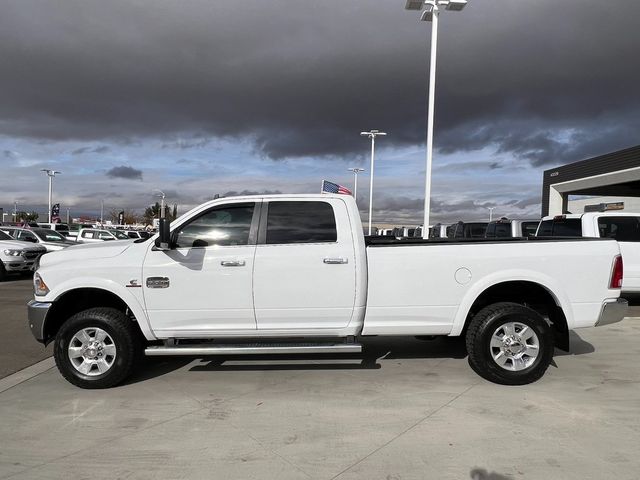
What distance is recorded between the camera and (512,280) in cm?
516

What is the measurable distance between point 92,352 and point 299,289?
7.34ft

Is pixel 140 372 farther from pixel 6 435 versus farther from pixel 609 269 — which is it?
pixel 609 269

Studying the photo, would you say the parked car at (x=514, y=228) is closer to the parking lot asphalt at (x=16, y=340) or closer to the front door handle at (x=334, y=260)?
the front door handle at (x=334, y=260)

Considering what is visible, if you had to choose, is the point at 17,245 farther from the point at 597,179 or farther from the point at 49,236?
the point at 597,179

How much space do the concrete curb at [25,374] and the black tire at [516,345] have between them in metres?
4.93

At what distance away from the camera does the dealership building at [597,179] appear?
29453 mm

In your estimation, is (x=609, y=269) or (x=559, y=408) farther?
(x=609, y=269)

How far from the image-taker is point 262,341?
5.47 m

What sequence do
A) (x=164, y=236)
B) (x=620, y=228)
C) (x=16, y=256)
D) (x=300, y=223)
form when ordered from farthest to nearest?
(x=16, y=256)
(x=620, y=228)
(x=300, y=223)
(x=164, y=236)

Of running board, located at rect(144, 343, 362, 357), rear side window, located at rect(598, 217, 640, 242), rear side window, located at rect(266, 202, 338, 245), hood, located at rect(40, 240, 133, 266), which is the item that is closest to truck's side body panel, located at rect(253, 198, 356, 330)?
rear side window, located at rect(266, 202, 338, 245)

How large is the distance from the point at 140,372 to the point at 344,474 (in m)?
3.25

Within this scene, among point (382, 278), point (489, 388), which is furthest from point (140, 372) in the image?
point (489, 388)

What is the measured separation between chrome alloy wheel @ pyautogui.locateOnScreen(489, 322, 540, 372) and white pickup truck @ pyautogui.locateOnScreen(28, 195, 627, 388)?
0.01m

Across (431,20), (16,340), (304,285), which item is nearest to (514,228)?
(431,20)
